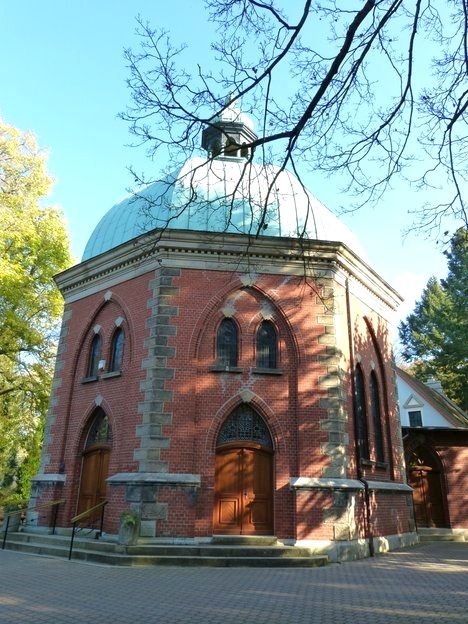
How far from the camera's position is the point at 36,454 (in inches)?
966

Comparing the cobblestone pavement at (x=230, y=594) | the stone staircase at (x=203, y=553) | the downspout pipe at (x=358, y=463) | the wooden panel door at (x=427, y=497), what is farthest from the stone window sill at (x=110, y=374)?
the wooden panel door at (x=427, y=497)

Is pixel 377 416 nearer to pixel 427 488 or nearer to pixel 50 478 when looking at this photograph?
pixel 427 488

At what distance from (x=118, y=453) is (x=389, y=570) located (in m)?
6.60

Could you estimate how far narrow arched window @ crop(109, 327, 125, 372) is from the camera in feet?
45.9

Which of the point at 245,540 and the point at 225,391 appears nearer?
the point at 245,540

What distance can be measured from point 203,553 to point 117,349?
6.11 meters

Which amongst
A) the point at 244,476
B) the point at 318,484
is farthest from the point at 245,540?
the point at 318,484

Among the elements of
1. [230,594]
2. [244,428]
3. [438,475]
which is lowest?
[230,594]

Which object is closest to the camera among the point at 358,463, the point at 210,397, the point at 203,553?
the point at 203,553

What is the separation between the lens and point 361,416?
14.5 m

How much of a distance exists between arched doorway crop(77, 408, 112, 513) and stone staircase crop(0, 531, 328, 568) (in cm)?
168

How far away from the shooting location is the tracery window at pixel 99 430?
13.5 metres

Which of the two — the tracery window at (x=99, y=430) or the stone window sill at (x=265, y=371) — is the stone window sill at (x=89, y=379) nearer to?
the tracery window at (x=99, y=430)

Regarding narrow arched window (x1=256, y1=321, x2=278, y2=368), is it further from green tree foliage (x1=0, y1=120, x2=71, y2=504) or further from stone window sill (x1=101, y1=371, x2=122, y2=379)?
green tree foliage (x1=0, y1=120, x2=71, y2=504)
